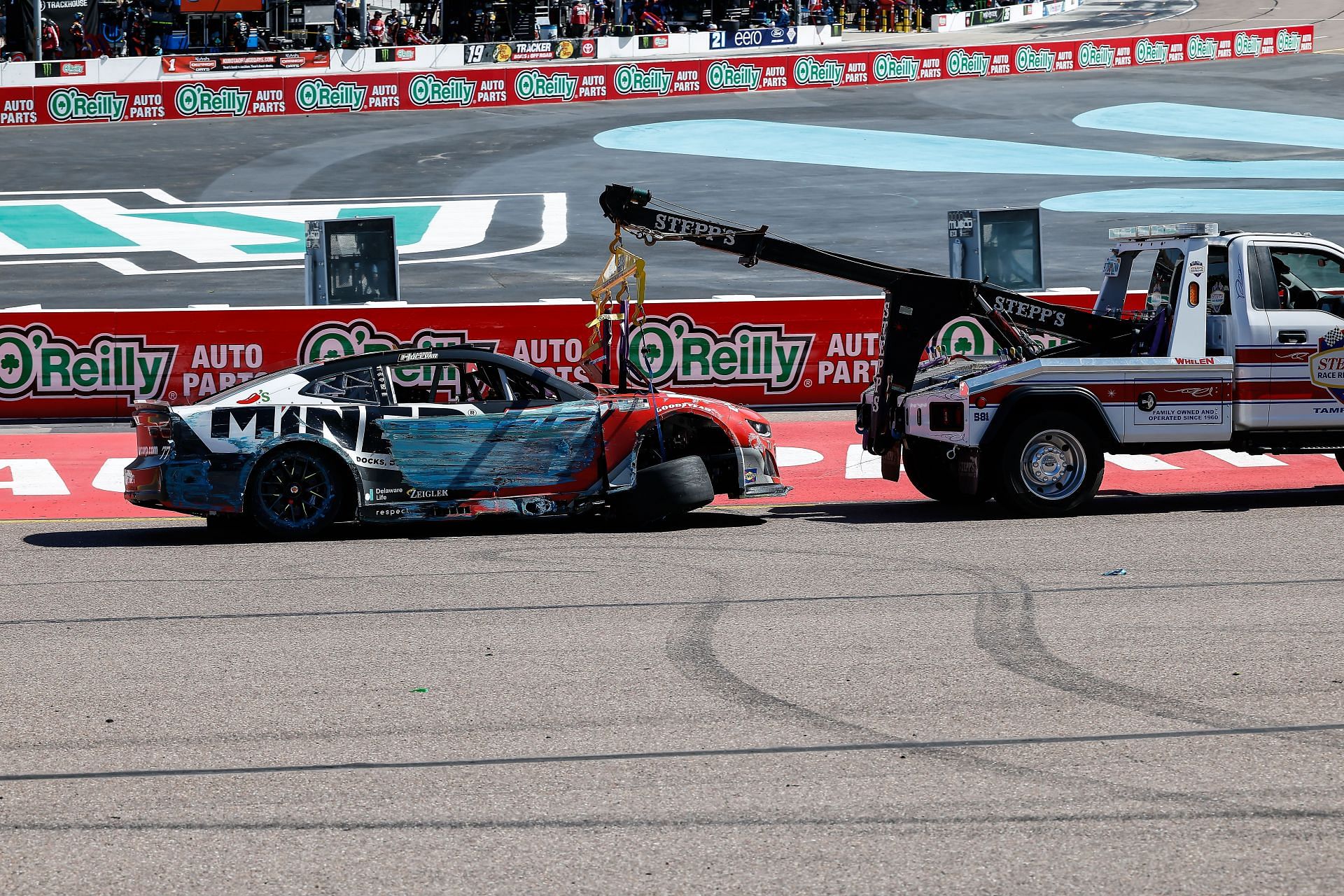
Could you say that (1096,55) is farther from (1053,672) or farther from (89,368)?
(1053,672)

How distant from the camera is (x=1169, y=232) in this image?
492 inches

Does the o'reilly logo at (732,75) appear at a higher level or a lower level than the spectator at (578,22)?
lower

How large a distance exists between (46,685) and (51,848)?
7.36 feet

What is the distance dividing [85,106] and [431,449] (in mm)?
38869

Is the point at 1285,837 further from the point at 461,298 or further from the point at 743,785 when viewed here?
the point at 461,298

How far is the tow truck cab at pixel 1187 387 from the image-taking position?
12.1 metres

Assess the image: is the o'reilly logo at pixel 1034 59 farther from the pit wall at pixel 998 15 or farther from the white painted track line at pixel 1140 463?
the white painted track line at pixel 1140 463

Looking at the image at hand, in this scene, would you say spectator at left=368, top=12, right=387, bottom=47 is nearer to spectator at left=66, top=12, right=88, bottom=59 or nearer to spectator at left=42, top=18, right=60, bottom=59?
spectator at left=66, top=12, right=88, bottom=59

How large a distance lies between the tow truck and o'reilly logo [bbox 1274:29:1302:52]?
161 ft

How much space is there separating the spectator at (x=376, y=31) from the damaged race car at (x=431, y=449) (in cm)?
4777

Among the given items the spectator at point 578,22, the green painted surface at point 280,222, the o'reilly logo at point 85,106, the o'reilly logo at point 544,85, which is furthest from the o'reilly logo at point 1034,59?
the o'reilly logo at point 85,106

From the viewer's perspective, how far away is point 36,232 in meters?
31.2

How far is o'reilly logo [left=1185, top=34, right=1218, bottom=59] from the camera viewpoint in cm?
5534

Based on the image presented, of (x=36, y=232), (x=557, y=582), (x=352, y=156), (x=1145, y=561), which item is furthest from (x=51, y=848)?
(x=352, y=156)
